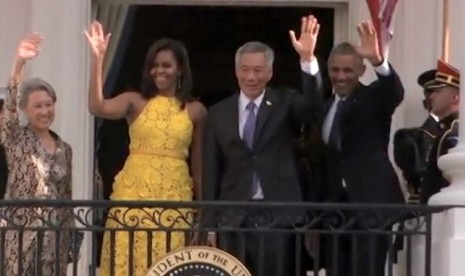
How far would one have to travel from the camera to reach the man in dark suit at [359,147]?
1006cm

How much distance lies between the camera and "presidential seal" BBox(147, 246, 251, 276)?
9.82m

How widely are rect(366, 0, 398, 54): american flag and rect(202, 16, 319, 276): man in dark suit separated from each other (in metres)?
0.39

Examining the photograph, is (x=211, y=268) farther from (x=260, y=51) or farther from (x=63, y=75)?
(x=63, y=75)

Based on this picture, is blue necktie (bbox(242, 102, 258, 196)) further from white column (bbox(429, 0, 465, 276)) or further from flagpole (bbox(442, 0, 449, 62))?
flagpole (bbox(442, 0, 449, 62))

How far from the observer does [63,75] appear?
11.8m

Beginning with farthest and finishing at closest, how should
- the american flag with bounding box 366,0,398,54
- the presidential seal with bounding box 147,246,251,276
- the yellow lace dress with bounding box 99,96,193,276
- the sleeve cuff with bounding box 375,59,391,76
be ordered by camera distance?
1. the yellow lace dress with bounding box 99,96,193,276
2. the american flag with bounding box 366,0,398,54
3. the sleeve cuff with bounding box 375,59,391,76
4. the presidential seal with bounding box 147,246,251,276

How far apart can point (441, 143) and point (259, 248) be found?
119cm

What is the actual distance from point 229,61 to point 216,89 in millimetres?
257

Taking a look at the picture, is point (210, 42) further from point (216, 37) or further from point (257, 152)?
point (257, 152)

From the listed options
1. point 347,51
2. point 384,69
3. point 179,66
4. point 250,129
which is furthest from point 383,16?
point 179,66

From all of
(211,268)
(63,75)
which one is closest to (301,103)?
(211,268)

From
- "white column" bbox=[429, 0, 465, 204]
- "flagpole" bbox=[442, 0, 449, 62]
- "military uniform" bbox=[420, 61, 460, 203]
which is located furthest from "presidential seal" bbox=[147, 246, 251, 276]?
"flagpole" bbox=[442, 0, 449, 62]

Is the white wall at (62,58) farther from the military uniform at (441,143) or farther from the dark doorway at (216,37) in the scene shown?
the military uniform at (441,143)

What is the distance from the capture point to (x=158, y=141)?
34.4 ft
